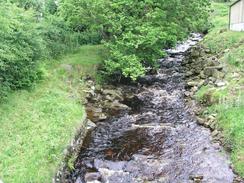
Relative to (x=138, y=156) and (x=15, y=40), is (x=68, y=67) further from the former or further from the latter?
(x=138, y=156)

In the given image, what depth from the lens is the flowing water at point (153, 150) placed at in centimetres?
1278

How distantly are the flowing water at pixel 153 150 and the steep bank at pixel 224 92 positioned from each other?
0.52 metres

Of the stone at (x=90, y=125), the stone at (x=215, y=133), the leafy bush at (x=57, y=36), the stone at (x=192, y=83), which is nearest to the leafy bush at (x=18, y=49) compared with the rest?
the stone at (x=90, y=125)

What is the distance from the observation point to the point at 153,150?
14867mm

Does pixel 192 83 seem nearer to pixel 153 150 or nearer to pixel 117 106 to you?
pixel 117 106

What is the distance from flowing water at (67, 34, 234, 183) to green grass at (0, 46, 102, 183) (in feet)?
4.27

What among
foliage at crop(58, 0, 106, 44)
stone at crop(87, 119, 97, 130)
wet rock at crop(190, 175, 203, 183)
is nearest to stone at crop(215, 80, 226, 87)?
stone at crop(87, 119, 97, 130)

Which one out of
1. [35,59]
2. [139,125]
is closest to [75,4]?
[35,59]

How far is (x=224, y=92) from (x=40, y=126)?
10.2m

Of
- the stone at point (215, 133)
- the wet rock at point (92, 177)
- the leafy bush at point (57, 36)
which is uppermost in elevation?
the leafy bush at point (57, 36)

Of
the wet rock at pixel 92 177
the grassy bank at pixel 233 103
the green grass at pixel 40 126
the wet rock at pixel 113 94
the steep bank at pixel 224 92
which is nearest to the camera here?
the green grass at pixel 40 126

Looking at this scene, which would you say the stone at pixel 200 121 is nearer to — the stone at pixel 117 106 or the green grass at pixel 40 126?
the stone at pixel 117 106

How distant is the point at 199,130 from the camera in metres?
16.5

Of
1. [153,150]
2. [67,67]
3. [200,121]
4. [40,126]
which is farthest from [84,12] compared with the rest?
[153,150]
